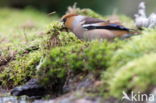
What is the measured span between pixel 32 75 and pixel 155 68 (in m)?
2.23

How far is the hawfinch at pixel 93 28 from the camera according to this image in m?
5.33

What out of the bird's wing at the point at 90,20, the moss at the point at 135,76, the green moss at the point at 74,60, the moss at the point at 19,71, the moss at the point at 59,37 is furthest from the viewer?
the moss at the point at 19,71

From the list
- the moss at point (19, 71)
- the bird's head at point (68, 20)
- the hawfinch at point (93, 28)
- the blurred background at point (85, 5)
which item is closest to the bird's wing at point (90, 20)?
the hawfinch at point (93, 28)

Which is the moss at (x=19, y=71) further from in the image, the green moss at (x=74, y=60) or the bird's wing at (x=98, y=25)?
the bird's wing at (x=98, y=25)

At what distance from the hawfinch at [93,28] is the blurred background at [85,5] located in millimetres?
9070

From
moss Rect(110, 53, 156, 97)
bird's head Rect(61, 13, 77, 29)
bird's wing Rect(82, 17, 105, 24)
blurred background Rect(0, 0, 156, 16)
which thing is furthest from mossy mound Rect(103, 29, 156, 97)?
blurred background Rect(0, 0, 156, 16)

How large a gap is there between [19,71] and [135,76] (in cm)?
237

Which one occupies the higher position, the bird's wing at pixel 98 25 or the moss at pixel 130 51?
the bird's wing at pixel 98 25

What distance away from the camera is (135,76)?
164 inches

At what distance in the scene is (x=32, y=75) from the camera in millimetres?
5773

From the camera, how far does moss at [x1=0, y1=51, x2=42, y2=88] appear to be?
591 centimetres

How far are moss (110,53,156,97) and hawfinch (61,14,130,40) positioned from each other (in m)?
1.05

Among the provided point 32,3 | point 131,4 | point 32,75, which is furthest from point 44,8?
point 32,75

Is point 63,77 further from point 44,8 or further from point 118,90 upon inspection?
point 44,8
